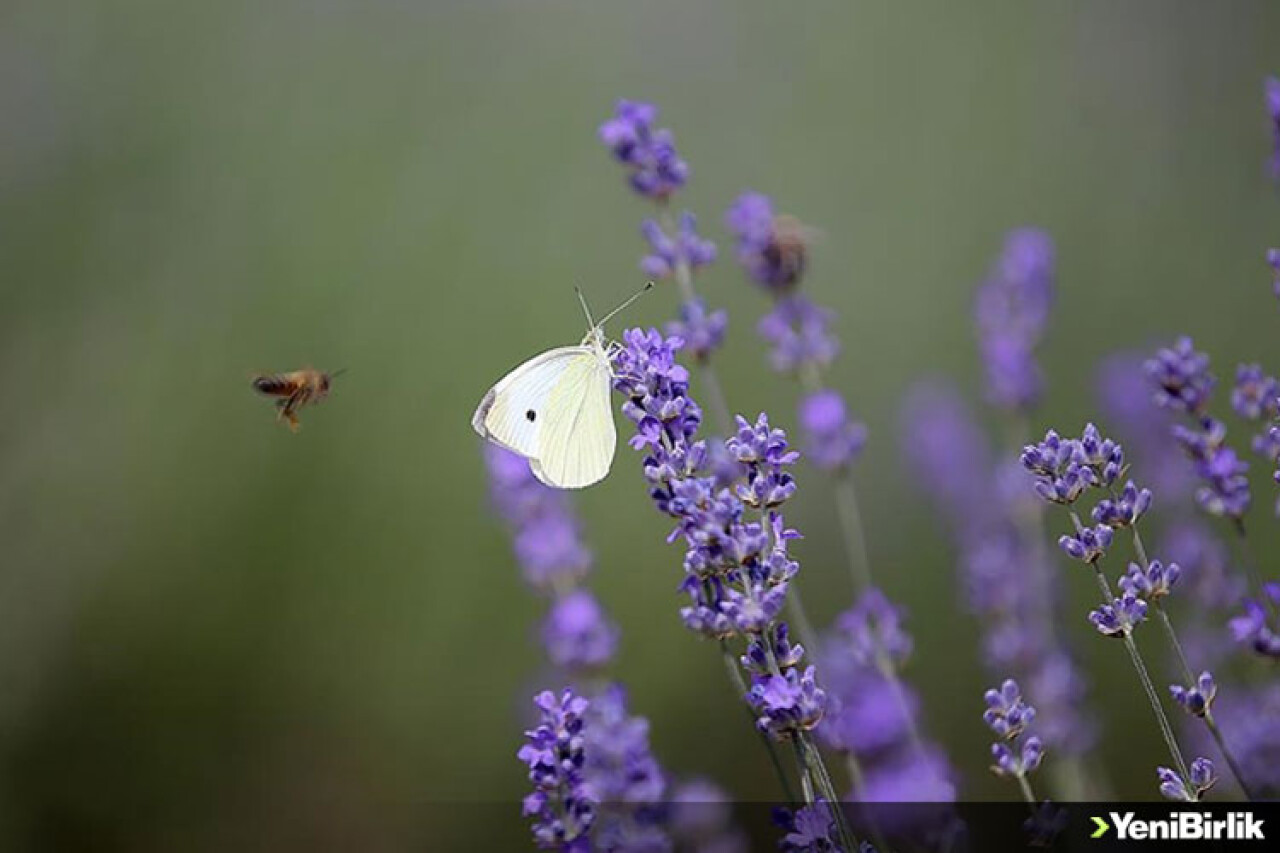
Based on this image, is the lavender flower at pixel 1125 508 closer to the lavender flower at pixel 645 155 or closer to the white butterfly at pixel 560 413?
the white butterfly at pixel 560 413

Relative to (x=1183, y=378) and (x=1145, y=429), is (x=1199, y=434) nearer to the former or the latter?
(x=1183, y=378)

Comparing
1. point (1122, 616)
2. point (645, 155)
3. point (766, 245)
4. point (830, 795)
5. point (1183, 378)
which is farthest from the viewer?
point (766, 245)

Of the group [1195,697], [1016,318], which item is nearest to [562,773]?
[1195,697]

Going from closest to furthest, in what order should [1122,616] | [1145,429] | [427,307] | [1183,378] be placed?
[1122,616] → [1183,378] → [1145,429] → [427,307]

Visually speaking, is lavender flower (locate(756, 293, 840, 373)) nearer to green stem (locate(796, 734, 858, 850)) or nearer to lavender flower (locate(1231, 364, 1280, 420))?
lavender flower (locate(1231, 364, 1280, 420))

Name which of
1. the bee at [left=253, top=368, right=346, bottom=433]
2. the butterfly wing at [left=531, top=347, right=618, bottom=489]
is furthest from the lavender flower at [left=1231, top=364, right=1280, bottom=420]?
the bee at [left=253, top=368, right=346, bottom=433]

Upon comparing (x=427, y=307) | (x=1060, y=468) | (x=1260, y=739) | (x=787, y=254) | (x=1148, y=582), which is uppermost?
(x=427, y=307)

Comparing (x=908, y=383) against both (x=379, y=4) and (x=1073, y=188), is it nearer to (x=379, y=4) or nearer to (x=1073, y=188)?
(x=1073, y=188)
